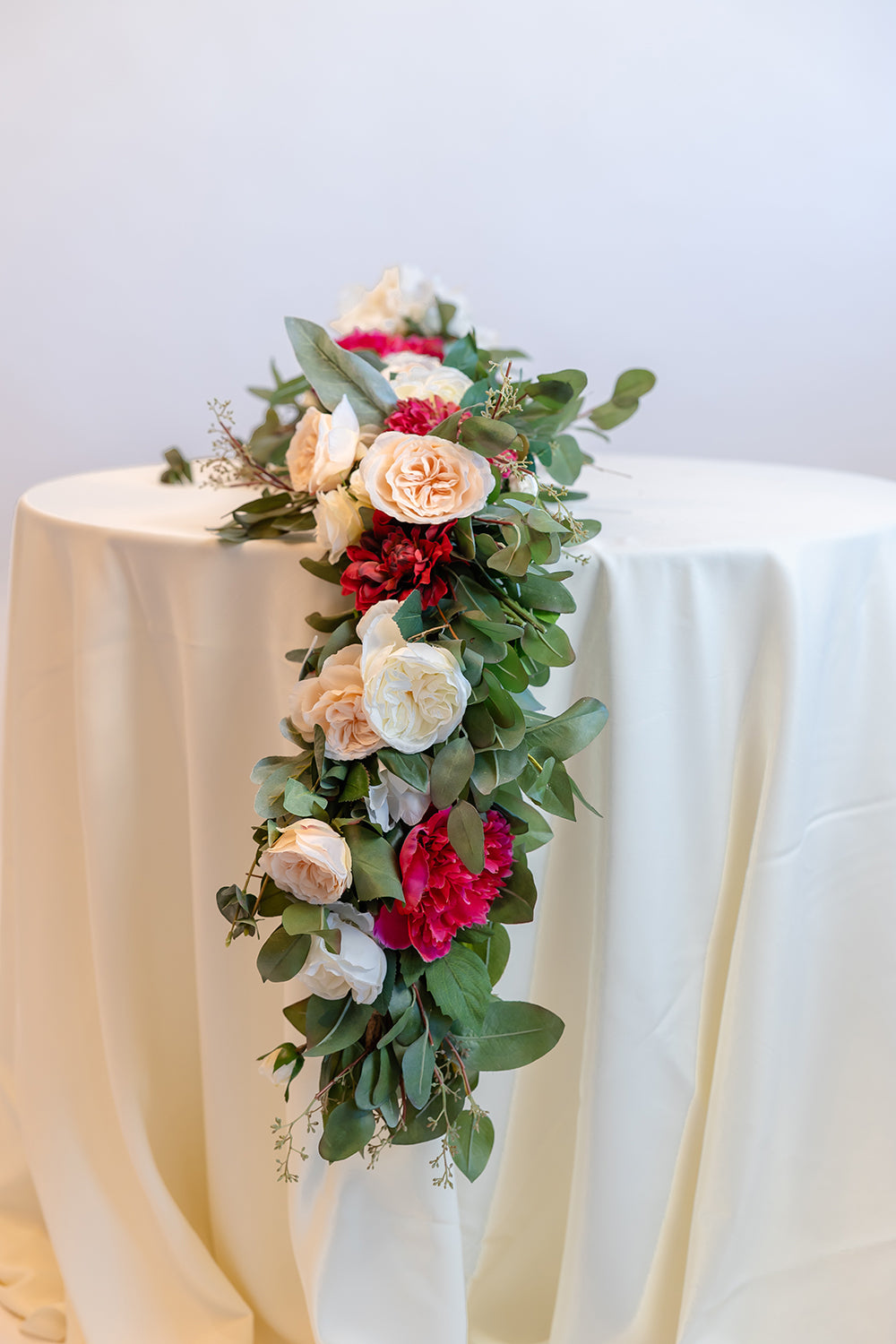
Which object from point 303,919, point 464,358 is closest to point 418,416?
point 464,358

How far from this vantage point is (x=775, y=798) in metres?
0.95

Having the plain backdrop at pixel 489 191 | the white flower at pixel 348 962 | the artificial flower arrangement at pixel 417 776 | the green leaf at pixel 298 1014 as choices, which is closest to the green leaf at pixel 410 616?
the artificial flower arrangement at pixel 417 776

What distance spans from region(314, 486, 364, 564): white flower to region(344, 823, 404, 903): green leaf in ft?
0.74

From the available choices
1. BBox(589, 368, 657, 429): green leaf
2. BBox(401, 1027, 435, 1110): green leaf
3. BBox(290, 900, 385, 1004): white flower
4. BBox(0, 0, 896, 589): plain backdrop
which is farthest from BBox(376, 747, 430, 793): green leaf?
BBox(0, 0, 896, 589): plain backdrop

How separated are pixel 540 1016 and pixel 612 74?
6.56 ft

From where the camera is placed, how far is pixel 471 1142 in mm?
891

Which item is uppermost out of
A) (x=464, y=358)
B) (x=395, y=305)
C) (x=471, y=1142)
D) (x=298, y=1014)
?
(x=395, y=305)

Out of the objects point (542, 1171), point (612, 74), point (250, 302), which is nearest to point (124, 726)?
point (542, 1171)

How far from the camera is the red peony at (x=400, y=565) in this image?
816 mm

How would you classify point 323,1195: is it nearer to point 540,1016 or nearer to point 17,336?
point 540,1016

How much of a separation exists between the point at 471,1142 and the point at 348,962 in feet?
0.77

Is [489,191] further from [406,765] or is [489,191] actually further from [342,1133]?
[342,1133]

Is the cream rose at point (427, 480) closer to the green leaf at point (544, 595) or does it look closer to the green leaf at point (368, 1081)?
the green leaf at point (544, 595)

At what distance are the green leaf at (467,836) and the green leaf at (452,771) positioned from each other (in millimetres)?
11
